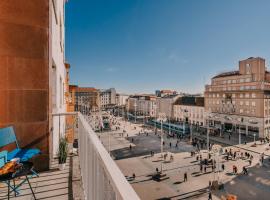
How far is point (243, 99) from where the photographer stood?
5472 cm

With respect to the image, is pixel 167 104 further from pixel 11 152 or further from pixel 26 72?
pixel 11 152

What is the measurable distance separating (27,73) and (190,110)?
244 ft

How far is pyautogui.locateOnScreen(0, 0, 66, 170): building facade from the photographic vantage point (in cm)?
450

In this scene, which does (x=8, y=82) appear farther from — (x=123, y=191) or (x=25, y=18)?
(x=123, y=191)

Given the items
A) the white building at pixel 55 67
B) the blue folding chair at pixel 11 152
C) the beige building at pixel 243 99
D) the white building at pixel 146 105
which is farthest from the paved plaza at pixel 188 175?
the white building at pixel 146 105

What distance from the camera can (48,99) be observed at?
4910 millimetres

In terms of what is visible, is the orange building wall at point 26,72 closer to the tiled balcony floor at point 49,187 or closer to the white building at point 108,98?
the tiled balcony floor at point 49,187

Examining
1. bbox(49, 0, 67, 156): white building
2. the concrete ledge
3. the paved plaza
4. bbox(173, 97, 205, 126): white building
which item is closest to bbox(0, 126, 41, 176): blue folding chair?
the concrete ledge

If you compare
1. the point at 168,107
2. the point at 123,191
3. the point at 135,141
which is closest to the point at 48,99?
the point at 123,191

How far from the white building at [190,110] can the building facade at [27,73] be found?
208 ft

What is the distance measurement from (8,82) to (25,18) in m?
1.69

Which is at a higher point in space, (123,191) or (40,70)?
(40,70)

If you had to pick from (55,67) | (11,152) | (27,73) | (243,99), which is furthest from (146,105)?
(11,152)

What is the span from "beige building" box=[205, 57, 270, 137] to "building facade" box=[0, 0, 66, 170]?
56287mm
